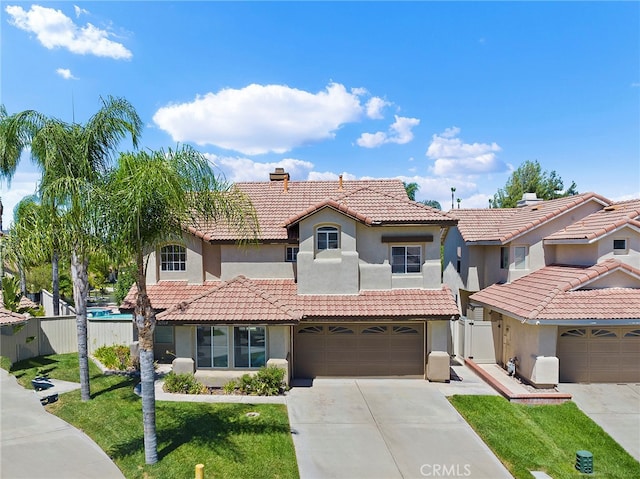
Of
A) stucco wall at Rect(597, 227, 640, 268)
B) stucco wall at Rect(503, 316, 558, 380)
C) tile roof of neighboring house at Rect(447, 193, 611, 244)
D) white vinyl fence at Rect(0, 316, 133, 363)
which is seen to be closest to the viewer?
stucco wall at Rect(503, 316, 558, 380)

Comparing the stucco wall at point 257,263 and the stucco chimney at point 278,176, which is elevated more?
the stucco chimney at point 278,176

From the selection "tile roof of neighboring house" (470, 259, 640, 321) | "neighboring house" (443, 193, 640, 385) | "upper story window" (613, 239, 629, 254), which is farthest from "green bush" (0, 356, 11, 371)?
"upper story window" (613, 239, 629, 254)

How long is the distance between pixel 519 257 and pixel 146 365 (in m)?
16.2

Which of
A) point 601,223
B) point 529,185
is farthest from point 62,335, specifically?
point 529,185

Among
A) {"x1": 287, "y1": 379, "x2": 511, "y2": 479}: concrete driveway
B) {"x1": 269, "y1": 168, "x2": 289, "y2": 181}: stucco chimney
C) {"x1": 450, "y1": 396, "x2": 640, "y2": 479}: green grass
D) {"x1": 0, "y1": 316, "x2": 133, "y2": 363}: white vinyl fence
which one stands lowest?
{"x1": 450, "y1": 396, "x2": 640, "y2": 479}: green grass

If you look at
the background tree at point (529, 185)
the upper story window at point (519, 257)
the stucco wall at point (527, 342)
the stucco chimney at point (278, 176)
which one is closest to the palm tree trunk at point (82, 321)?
the stucco chimney at point (278, 176)

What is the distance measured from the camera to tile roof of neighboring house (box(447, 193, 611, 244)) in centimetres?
1822

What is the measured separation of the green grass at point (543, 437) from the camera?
9.52m

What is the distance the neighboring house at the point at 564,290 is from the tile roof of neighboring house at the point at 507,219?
63 millimetres

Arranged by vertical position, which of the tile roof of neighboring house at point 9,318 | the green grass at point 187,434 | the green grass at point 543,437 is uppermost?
the tile roof of neighboring house at point 9,318

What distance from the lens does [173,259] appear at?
17.8 m

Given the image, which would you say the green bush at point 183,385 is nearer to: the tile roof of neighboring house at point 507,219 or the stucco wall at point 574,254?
the tile roof of neighboring house at point 507,219

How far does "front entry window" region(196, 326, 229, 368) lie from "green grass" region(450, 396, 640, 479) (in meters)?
7.97

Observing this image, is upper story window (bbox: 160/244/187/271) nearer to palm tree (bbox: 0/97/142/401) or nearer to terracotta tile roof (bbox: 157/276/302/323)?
terracotta tile roof (bbox: 157/276/302/323)
